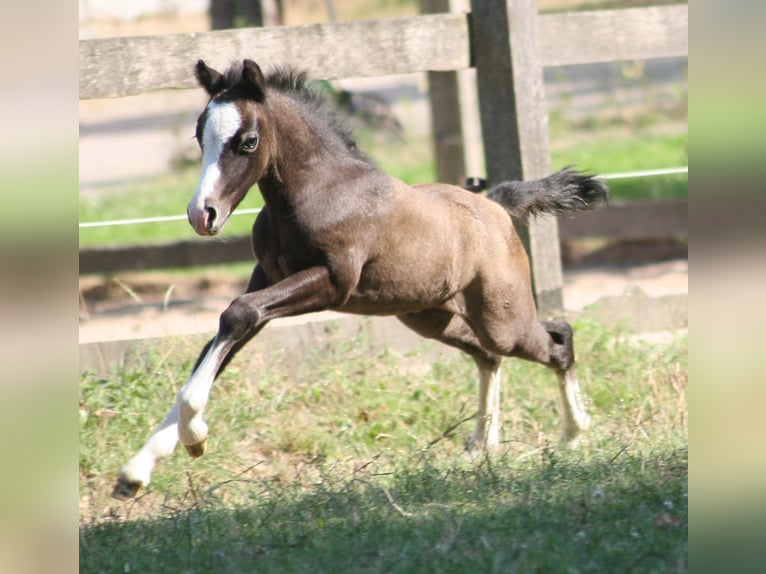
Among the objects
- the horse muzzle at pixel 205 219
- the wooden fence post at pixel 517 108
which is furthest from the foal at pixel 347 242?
the wooden fence post at pixel 517 108

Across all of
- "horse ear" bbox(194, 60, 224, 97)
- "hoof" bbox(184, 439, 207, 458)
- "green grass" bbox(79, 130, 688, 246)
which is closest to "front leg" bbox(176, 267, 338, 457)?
"hoof" bbox(184, 439, 207, 458)

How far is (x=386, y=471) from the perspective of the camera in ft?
16.1

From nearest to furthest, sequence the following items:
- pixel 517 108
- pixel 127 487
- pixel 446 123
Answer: pixel 127 487, pixel 517 108, pixel 446 123

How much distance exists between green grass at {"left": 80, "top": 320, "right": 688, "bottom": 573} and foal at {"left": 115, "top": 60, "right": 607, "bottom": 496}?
1.14 ft

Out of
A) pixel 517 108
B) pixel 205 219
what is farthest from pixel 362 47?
pixel 205 219

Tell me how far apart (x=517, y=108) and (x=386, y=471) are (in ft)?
8.52

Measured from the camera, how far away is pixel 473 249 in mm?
5270

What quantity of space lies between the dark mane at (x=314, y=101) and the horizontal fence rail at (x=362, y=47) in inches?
40.8

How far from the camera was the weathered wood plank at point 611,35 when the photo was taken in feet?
21.5

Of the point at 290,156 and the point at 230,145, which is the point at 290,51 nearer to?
the point at 290,156

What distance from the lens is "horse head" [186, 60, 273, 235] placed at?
165 inches

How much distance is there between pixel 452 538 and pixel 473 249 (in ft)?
6.18

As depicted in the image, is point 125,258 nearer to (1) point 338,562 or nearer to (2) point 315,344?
(2) point 315,344

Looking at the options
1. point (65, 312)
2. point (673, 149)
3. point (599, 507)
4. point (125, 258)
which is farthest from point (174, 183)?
point (65, 312)
